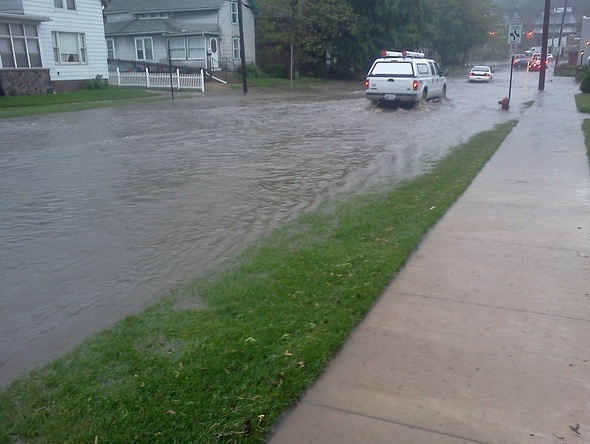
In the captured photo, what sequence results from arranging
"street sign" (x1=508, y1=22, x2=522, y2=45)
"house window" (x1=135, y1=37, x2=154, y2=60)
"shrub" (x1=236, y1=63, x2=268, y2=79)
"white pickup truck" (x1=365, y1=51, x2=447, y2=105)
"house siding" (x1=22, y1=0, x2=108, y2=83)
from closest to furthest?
"white pickup truck" (x1=365, y1=51, x2=447, y2=105), "street sign" (x1=508, y1=22, x2=522, y2=45), "house siding" (x1=22, y1=0, x2=108, y2=83), "house window" (x1=135, y1=37, x2=154, y2=60), "shrub" (x1=236, y1=63, x2=268, y2=79)

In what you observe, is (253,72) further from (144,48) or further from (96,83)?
(96,83)

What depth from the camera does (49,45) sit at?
33.4 m

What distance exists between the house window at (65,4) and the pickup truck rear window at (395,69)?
64.3 feet

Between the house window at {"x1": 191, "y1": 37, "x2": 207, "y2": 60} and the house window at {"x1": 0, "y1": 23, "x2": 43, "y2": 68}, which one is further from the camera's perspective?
the house window at {"x1": 191, "y1": 37, "x2": 207, "y2": 60}

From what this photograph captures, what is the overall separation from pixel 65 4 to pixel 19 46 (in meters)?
4.48

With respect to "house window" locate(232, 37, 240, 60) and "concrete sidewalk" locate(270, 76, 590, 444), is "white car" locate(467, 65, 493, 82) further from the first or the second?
"concrete sidewalk" locate(270, 76, 590, 444)

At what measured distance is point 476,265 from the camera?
5973 mm

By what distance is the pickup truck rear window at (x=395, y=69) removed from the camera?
23.8 m

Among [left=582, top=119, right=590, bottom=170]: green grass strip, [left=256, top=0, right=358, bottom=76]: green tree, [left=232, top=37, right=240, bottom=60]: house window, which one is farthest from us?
[left=256, top=0, right=358, bottom=76]: green tree

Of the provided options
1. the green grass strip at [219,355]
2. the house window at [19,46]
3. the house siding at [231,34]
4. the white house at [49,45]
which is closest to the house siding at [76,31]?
the white house at [49,45]

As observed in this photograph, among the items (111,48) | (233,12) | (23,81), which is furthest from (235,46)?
(23,81)

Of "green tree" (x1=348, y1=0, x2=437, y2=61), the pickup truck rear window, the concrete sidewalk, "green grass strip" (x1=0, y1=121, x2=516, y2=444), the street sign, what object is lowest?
the concrete sidewalk

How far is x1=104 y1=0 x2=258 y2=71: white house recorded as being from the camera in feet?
151

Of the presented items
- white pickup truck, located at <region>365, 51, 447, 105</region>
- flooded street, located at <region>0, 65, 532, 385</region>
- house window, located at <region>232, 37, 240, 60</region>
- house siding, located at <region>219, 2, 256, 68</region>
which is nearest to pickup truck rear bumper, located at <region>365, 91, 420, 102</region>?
white pickup truck, located at <region>365, 51, 447, 105</region>
